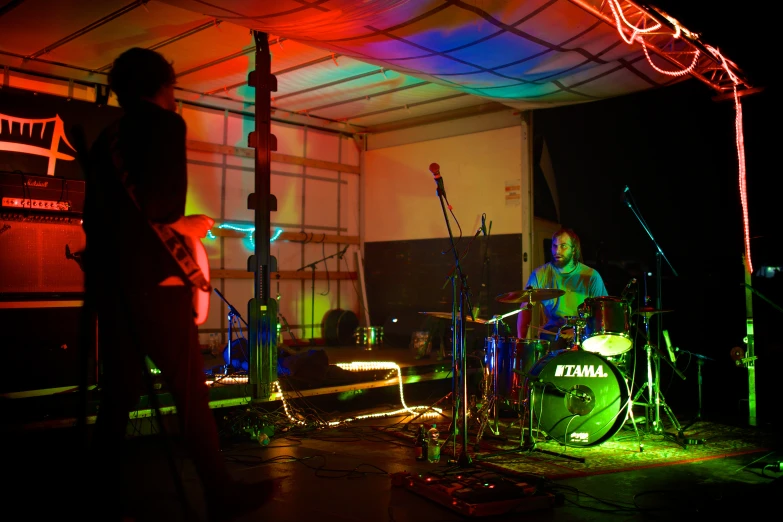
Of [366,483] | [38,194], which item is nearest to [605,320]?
[366,483]

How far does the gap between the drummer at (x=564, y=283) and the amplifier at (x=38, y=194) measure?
3.93 metres

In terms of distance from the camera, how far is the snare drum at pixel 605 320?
4.98 m

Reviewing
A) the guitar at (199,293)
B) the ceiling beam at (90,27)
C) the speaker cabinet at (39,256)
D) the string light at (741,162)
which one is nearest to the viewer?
the guitar at (199,293)

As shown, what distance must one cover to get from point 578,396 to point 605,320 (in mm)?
618

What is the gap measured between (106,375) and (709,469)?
397cm

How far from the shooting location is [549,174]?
8.56 meters

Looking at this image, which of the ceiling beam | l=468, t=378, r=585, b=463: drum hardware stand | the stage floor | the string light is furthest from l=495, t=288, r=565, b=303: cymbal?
the ceiling beam

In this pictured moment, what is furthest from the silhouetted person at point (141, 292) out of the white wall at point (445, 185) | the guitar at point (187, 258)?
the white wall at point (445, 185)

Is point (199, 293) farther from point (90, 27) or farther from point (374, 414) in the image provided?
point (90, 27)

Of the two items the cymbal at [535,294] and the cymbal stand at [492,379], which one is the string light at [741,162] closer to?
the cymbal at [535,294]

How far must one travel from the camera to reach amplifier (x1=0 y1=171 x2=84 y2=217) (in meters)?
4.98

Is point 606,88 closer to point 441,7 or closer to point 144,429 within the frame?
point 441,7

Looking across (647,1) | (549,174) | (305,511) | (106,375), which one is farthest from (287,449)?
(549,174)

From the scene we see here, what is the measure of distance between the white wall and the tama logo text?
3.57 metres
